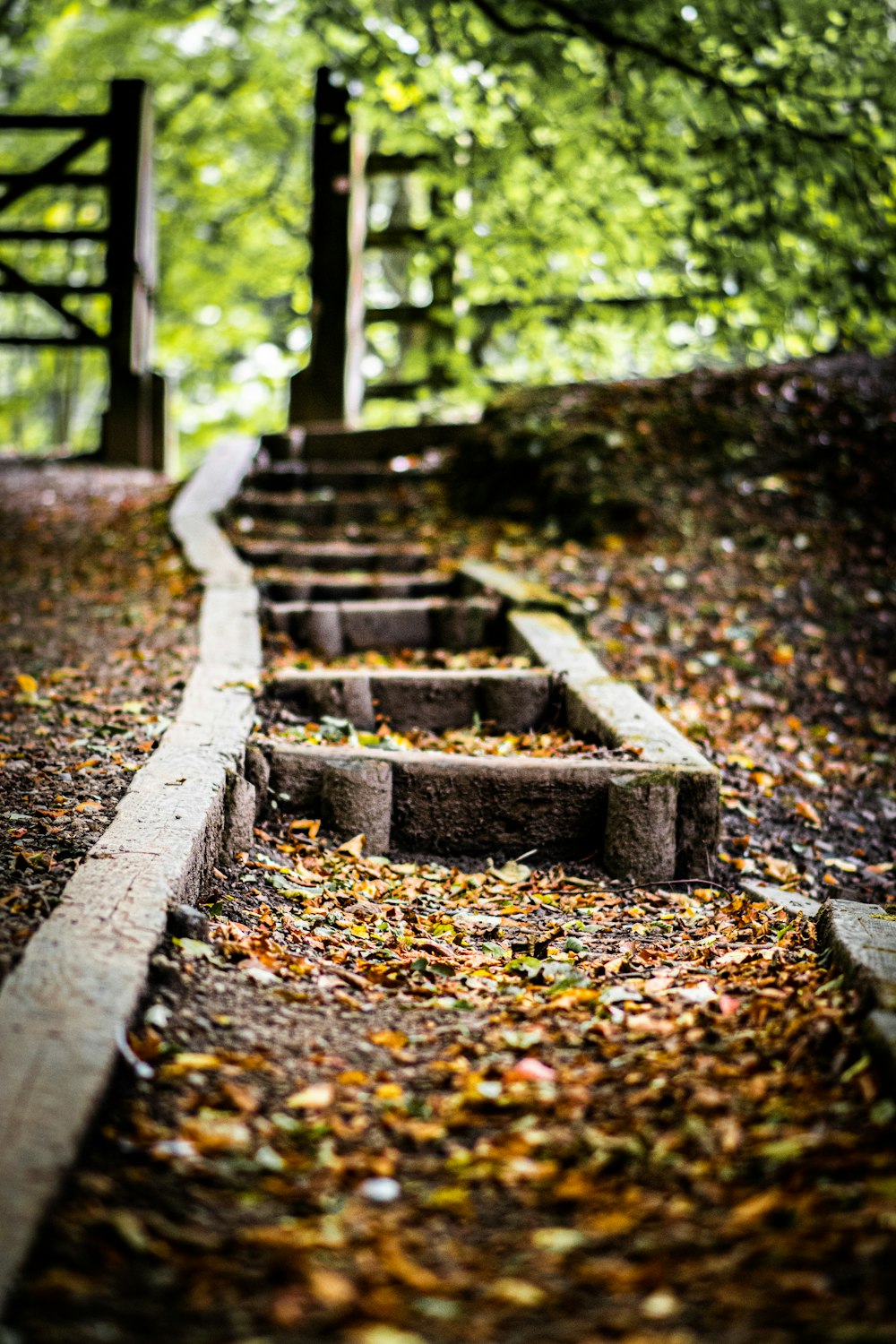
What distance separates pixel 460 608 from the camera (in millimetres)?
4547

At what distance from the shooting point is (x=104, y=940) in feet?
6.00

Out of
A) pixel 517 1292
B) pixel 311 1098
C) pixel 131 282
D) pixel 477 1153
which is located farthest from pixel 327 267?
pixel 517 1292

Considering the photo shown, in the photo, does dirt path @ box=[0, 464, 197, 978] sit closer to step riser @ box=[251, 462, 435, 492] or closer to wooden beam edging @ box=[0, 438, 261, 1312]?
wooden beam edging @ box=[0, 438, 261, 1312]

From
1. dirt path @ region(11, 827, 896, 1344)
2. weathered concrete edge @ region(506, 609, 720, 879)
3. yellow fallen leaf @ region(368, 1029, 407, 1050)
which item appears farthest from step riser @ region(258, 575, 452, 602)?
yellow fallen leaf @ region(368, 1029, 407, 1050)

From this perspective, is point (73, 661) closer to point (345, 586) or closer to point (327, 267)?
point (345, 586)

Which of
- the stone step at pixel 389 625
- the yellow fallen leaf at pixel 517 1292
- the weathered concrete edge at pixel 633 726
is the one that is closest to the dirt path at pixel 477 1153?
the yellow fallen leaf at pixel 517 1292

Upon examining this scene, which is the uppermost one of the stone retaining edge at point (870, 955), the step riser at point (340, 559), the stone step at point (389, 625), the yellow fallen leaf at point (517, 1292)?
the step riser at point (340, 559)

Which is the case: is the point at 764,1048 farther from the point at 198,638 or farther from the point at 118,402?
the point at 118,402

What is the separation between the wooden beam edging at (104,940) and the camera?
1.31 metres

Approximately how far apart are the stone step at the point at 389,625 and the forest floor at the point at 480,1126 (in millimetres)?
1677

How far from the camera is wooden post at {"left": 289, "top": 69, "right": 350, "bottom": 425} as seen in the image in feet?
23.8

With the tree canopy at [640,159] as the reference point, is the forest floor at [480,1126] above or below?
below

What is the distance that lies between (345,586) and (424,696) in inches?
53.2

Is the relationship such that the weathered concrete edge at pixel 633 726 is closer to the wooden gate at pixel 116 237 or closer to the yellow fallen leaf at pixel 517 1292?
the yellow fallen leaf at pixel 517 1292
